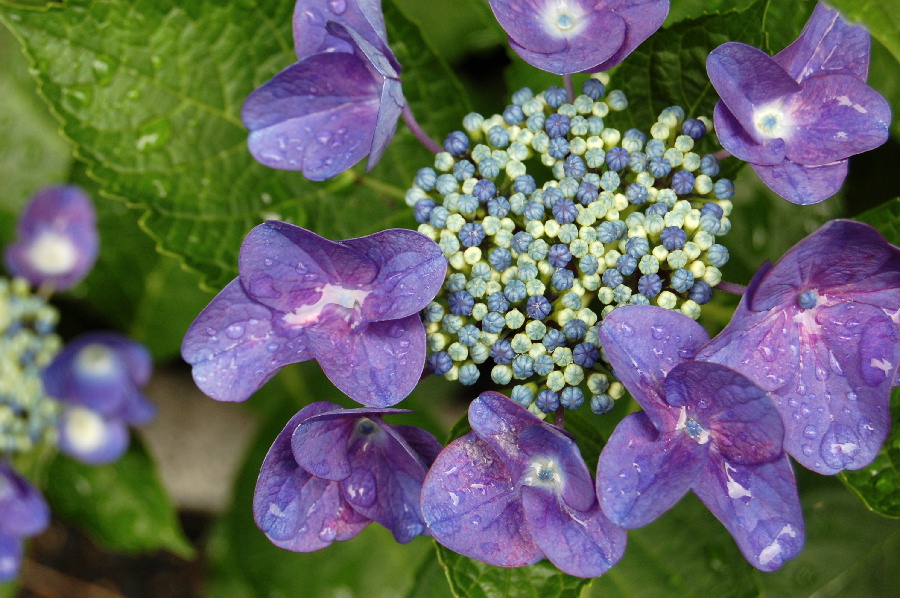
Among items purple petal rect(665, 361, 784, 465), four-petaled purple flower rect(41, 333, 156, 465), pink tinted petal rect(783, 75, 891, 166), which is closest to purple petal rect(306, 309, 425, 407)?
purple petal rect(665, 361, 784, 465)

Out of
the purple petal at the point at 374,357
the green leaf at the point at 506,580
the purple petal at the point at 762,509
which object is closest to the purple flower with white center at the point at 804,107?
the purple petal at the point at 762,509

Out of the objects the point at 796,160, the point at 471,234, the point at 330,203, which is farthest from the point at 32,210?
the point at 796,160

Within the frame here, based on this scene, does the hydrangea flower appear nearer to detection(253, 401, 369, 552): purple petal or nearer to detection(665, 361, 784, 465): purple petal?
detection(253, 401, 369, 552): purple petal

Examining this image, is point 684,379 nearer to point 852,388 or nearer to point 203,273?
point 852,388

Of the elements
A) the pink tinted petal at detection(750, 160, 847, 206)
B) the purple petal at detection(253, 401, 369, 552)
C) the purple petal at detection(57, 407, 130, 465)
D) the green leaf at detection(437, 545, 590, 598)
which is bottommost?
the purple petal at detection(57, 407, 130, 465)

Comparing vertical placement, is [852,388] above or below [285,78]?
below

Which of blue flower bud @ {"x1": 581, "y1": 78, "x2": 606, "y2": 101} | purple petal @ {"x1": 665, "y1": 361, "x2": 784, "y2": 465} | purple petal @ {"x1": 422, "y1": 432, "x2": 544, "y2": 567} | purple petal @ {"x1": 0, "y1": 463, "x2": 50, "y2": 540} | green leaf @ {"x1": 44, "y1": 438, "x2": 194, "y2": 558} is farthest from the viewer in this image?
green leaf @ {"x1": 44, "y1": 438, "x2": 194, "y2": 558}

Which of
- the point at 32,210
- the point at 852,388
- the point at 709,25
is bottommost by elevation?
the point at 32,210
